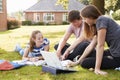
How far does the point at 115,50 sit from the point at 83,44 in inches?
37.7

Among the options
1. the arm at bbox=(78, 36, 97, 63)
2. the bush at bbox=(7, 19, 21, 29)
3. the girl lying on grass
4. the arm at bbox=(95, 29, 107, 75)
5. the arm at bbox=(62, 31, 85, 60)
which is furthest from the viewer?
the bush at bbox=(7, 19, 21, 29)

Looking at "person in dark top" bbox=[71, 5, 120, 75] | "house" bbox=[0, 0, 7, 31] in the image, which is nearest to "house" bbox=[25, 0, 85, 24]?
"house" bbox=[0, 0, 7, 31]

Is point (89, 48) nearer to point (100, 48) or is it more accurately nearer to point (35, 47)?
point (100, 48)

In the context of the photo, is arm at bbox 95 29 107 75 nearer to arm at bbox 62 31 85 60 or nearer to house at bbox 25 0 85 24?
arm at bbox 62 31 85 60

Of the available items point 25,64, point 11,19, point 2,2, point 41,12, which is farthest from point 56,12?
point 25,64

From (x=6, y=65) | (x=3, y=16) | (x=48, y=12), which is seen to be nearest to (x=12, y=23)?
(x=3, y=16)

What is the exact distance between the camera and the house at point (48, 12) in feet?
170

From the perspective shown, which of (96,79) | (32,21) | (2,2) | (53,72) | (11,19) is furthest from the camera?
(32,21)

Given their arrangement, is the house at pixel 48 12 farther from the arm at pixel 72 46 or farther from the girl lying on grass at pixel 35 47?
the arm at pixel 72 46

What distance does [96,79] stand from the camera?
6.09 meters

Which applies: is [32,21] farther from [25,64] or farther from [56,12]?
[25,64]

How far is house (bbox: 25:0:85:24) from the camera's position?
170 feet

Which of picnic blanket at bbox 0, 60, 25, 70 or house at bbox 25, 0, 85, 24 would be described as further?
house at bbox 25, 0, 85, 24

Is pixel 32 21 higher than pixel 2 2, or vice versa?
pixel 2 2
